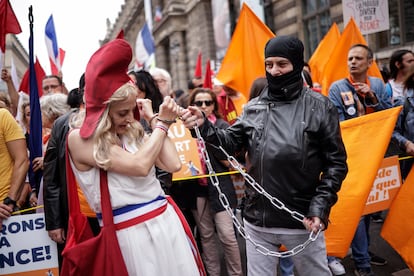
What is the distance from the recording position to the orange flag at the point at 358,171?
3.27 meters

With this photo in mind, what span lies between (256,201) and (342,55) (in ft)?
12.6

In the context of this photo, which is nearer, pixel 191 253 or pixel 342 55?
pixel 191 253

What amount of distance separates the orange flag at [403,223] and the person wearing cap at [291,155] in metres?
1.58

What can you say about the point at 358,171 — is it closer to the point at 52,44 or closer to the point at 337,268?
the point at 337,268

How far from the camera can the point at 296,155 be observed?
2203 millimetres

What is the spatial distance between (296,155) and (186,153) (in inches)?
75.0

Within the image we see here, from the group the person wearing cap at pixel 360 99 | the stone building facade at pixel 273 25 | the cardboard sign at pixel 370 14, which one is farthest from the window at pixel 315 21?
the person wearing cap at pixel 360 99

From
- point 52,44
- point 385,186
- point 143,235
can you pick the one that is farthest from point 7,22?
point 385,186

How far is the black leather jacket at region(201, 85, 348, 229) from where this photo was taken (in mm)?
2217

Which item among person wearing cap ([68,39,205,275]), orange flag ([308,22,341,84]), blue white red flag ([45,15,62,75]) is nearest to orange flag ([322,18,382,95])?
orange flag ([308,22,341,84])

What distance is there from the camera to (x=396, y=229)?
359 cm

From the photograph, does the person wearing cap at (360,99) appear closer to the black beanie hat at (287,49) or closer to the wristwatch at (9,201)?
the black beanie hat at (287,49)

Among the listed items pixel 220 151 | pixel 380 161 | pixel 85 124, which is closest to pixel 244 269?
pixel 380 161

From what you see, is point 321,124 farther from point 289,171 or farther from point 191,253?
point 191,253
